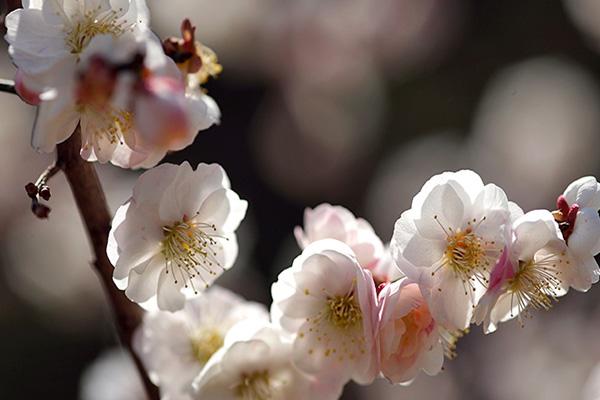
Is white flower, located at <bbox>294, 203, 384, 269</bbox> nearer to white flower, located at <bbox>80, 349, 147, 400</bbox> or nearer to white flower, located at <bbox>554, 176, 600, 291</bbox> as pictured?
white flower, located at <bbox>554, 176, 600, 291</bbox>

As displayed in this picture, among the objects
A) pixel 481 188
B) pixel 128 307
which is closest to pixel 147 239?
pixel 128 307

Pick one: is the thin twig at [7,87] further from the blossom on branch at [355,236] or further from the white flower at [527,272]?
the white flower at [527,272]

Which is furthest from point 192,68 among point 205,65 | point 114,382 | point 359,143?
point 359,143

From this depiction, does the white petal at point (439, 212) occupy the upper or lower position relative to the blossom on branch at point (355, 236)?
upper

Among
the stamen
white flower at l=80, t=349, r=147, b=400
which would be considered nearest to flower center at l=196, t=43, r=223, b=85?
the stamen

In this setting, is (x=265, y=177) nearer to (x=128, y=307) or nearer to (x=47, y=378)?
(x=47, y=378)

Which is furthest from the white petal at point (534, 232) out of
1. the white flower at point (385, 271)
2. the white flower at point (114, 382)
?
the white flower at point (114, 382)

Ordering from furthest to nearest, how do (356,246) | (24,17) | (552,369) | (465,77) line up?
1. (465,77)
2. (552,369)
3. (356,246)
4. (24,17)
